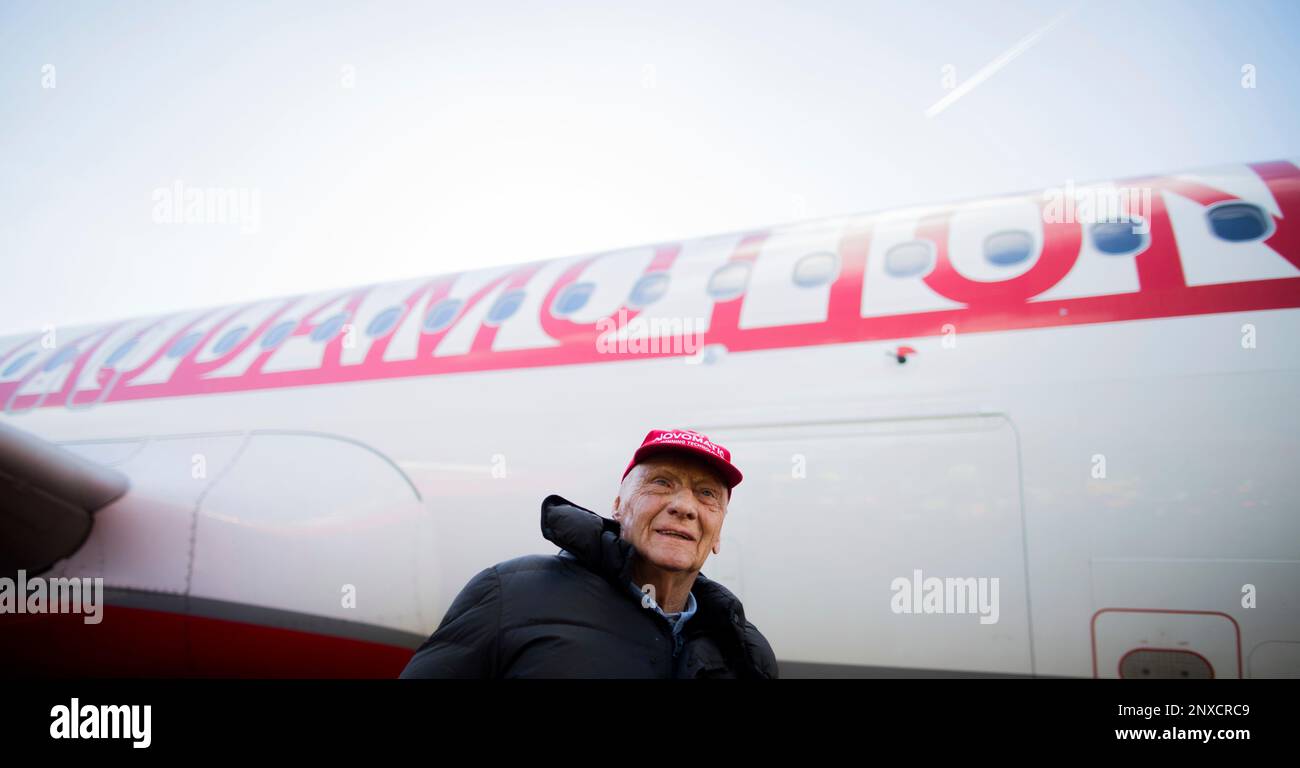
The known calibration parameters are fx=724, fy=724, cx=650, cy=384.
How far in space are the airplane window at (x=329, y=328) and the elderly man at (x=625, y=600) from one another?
3793 millimetres

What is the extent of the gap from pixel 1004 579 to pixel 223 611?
13.9ft

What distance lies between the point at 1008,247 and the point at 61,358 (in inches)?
307

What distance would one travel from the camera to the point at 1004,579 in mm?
3195

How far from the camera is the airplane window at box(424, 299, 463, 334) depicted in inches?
194

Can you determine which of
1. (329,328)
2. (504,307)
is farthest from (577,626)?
(329,328)

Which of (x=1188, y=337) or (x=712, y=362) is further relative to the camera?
(x=712, y=362)

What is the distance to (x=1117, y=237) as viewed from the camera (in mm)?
3607

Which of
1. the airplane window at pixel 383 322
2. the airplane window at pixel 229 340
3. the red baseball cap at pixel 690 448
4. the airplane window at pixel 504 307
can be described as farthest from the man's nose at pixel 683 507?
the airplane window at pixel 229 340

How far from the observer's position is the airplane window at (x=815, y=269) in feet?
13.3

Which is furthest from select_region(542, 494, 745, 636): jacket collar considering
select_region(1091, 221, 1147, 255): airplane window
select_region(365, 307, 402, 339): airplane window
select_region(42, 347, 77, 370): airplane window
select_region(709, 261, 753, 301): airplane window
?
select_region(42, 347, 77, 370): airplane window

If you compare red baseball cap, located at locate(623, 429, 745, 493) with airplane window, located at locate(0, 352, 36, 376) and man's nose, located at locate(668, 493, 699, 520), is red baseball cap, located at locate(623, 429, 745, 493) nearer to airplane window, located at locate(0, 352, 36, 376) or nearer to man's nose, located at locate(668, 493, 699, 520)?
man's nose, located at locate(668, 493, 699, 520)
